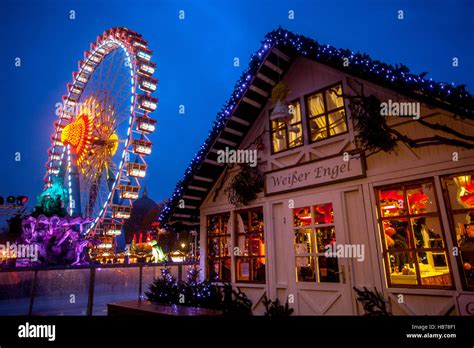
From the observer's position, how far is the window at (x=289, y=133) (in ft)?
22.2

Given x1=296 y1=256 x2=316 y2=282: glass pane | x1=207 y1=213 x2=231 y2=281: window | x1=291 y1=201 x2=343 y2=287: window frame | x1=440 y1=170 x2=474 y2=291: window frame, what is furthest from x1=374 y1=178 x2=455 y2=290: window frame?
x1=207 y1=213 x2=231 y2=281: window

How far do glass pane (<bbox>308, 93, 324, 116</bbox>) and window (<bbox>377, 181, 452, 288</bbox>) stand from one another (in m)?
2.12

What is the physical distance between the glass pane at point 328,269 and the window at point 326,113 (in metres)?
2.28

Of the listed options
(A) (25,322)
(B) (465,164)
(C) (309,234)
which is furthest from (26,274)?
(B) (465,164)

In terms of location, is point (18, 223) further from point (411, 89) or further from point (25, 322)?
point (411, 89)

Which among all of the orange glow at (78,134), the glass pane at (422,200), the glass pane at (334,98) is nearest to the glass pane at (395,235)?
the glass pane at (422,200)

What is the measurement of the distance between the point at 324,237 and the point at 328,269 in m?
0.58

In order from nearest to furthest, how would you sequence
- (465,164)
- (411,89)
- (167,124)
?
1. (465,164)
2. (411,89)
3. (167,124)

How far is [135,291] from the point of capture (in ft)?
24.7

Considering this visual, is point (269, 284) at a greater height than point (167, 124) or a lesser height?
lesser

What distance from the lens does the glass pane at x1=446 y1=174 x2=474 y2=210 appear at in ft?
16.4

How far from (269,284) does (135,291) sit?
3237 mm

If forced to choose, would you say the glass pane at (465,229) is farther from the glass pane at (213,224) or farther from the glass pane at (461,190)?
the glass pane at (213,224)

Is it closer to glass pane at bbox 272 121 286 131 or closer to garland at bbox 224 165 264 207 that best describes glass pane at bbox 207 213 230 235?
garland at bbox 224 165 264 207
